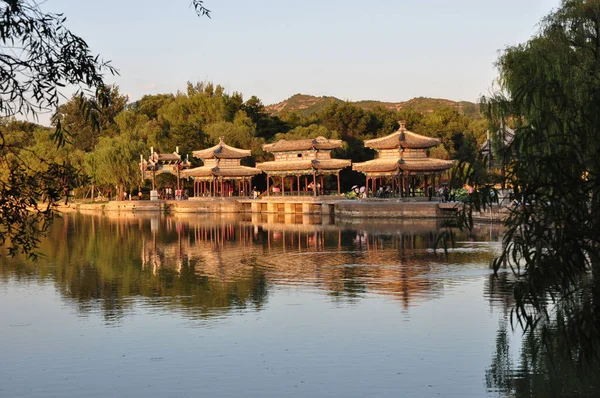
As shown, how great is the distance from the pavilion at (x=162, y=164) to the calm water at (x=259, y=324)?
109ft

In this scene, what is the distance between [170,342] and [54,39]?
7746 mm

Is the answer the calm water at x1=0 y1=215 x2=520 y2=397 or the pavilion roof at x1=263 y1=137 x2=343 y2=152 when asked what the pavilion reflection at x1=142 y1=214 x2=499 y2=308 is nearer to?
the calm water at x1=0 y1=215 x2=520 y2=397

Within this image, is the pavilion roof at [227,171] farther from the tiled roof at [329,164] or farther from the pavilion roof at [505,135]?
the pavilion roof at [505,135]

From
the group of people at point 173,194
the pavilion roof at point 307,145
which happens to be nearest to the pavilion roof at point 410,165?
the pavilion roof at point 307,145

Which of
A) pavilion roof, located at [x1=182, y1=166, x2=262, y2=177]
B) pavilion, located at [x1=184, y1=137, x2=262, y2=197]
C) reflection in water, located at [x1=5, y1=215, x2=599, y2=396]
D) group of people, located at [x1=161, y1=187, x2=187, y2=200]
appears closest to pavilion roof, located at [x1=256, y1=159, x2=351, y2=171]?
pavilion roof, located at [x1=182, y1=166, x2=262, y2=177]

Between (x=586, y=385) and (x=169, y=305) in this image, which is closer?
(x=586, y=385)

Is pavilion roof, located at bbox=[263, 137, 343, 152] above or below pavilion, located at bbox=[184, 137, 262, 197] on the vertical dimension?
above

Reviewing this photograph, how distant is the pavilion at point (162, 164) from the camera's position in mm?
63719

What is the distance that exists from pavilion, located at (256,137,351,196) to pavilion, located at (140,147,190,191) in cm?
881

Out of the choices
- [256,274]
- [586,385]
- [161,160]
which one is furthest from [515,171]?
[161,160]

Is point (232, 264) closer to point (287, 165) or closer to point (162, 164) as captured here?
point (287, 165)

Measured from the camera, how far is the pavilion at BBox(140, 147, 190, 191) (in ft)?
209

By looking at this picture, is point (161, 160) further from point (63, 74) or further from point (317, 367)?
point (63, 74)

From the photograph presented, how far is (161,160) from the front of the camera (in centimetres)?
6462
